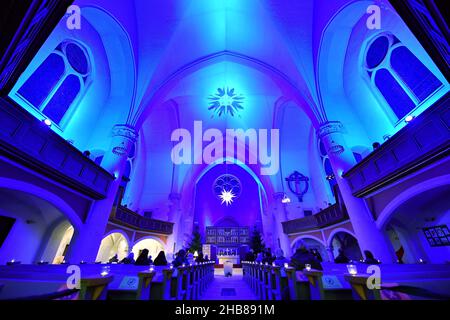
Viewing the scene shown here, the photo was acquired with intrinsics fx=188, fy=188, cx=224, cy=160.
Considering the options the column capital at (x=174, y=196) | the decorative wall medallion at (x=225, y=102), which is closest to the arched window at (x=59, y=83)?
the decorative wall medallion at (x=225, y=102)

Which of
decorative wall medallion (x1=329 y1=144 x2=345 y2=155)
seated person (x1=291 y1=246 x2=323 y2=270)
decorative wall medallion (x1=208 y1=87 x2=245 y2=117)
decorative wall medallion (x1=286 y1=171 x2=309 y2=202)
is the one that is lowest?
seated person (x1=291 y1=246 x2=323 y2=270)

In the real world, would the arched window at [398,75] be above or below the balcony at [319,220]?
above

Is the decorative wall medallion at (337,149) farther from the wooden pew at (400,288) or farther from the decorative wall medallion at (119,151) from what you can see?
the decorative wall medallion at (119,151)

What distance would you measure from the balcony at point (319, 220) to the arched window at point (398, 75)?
506 cm

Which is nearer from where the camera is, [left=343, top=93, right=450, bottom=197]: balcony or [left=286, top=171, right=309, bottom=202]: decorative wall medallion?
[left=343, top=93, right=450, bottom=197]: balcony

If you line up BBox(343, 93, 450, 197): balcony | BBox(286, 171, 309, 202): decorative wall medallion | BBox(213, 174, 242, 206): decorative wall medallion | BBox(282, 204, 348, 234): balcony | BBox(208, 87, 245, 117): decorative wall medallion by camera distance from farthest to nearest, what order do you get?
BBox(213, 174, 242, 206): decorative wall medallion → BBox(286, 171, 309, 202): decorative wall medallion → BBox(208, 87, 245, 117): decorative wall medallion → BBox(282, 204, 348, 234): balcony → BBox(343, 93, 450, 197): balcony

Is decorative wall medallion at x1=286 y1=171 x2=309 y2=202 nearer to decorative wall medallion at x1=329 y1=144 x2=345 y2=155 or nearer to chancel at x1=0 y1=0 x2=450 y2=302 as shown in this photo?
chancel at x1=0 y1=0 x2=450 y2=302

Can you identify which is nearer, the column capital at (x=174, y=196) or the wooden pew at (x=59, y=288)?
the wooden pew at (x=59, y=288)

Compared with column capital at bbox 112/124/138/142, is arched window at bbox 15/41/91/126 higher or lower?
higher

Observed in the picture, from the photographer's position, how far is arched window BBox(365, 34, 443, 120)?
21.1 ft

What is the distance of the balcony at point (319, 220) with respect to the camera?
9781mm

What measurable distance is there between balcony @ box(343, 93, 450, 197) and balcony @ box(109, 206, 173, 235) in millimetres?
11766

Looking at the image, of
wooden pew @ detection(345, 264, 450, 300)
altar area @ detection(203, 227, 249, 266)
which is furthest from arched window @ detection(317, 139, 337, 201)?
altar area @ detection(203, 227, 249, 266)

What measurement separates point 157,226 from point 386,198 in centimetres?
1398
